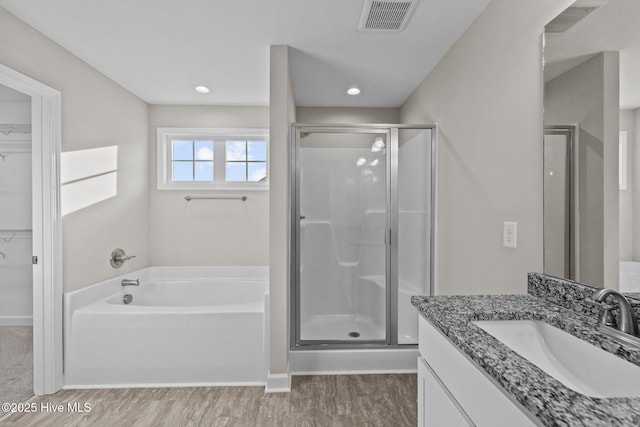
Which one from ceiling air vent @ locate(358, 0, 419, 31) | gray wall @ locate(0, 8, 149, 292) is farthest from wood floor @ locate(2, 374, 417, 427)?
ceiling air vent @ locate(358, 0, 419, 31)

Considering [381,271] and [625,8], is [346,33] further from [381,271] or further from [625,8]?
[381,271]

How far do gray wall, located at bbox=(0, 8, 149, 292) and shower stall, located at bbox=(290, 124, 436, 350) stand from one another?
5.39 feet

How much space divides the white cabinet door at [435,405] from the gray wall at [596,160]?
2.05 feet

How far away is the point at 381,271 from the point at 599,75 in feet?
6.41

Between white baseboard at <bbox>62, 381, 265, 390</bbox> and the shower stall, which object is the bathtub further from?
the shower stall

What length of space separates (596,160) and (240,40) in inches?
83.1

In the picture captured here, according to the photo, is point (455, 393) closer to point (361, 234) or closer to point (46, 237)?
point (361, 234)

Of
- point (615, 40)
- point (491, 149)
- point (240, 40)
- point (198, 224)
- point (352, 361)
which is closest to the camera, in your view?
point (615, 40)

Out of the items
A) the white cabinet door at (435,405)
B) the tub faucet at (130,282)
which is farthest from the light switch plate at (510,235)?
the tub faucet at (130,282)

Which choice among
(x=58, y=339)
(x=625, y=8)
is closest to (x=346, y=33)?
(x=625, y=8)

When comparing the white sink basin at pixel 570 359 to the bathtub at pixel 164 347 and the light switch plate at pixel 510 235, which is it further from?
the bathtub at pixel 164 347

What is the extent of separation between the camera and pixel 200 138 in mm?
3809

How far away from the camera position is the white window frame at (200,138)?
12.1ft

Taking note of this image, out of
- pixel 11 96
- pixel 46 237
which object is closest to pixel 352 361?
pixel 46 237
